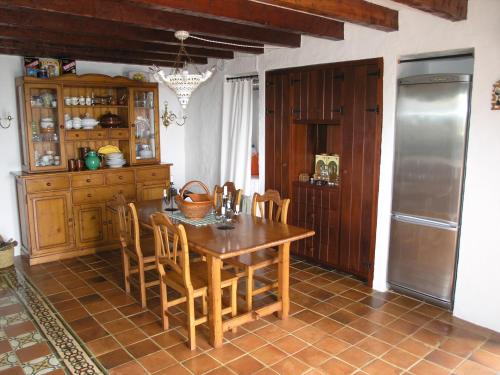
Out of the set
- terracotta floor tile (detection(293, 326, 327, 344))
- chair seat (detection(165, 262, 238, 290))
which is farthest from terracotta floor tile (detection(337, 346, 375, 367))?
chair seat (detection(165, 262, 238, 290))

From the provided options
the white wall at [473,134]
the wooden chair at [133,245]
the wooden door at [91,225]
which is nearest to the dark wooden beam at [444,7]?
the white wall at [473,134]

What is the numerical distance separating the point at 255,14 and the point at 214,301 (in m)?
2.07

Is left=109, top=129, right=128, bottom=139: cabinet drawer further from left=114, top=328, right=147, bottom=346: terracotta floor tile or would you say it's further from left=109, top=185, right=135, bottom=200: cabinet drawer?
left=114, top=328, right=147, bottom=346: terracotta floor tile

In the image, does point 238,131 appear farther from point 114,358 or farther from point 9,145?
point 114,358

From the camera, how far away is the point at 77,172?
15.5 ft

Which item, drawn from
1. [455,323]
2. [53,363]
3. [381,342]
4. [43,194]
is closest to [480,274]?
[455,323]

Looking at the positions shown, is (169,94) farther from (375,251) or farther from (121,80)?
(375,251)

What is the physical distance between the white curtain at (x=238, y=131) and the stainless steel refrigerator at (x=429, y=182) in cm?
202

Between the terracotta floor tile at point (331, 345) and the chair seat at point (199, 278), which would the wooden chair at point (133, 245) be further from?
the terracotta floor tile at point (331, 345)

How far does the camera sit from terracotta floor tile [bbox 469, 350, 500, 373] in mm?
2717

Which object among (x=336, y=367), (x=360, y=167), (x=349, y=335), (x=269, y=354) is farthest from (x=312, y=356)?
(x=360, y=167)

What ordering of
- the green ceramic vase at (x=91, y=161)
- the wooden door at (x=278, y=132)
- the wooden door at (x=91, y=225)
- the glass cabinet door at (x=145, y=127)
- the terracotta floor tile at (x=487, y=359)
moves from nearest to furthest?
1. the terracotta floor tile at (x=487, y=359)
2. the wooden door at (x=278, y=132)
3. the wooden door at (x=91, y=225)
4. the green ceramic vase at (x=91, y=161)
5. the glass cabinet door at (x=145, y=127)

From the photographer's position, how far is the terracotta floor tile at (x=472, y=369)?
263cm

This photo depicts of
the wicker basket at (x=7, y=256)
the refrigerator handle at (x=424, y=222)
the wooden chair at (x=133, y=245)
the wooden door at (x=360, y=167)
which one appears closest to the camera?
the refrigerator handle at (x=424, y=222)
